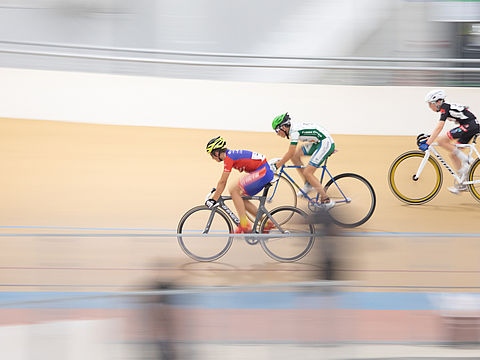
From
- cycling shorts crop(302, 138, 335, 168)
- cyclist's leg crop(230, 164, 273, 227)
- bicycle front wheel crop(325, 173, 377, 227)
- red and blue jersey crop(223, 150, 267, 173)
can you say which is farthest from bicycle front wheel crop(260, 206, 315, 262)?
bicycle front wheel crop(325, 173, 377, 227)

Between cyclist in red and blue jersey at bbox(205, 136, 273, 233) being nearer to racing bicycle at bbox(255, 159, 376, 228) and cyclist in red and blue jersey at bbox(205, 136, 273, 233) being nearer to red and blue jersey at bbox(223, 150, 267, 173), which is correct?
red and blue jersey at bbox(223, 150, 267, 173)

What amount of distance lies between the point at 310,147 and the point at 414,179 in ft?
5.63

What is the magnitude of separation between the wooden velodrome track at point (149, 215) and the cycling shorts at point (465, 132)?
3.46ft

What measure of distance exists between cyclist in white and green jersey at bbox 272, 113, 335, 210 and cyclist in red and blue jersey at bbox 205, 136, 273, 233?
0.41m

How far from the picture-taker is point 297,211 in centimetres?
582

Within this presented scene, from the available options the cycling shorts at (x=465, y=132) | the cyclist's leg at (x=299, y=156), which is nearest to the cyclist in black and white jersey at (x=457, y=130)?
the cycling shorts at (x=465, y=132)

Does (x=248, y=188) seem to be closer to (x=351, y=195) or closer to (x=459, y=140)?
(x=351, y=195)

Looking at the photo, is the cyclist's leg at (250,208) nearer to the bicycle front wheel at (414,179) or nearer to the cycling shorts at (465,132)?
the bicycle front wheel at (414,179)

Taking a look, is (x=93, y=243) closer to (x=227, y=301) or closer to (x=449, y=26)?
(x=227, y=301)

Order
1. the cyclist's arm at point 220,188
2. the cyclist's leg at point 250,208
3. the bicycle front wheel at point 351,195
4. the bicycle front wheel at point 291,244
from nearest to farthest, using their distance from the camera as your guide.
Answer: the bicycle front wheel at point 291,244 → the cyclist's arm at point 220,188 → the cyclist's leg at point 250,208 → the bicycle front wheel at point 351,195

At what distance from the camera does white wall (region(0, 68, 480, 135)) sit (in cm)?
1159

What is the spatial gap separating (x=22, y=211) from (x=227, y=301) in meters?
5.20

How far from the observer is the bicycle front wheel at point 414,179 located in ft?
24.2

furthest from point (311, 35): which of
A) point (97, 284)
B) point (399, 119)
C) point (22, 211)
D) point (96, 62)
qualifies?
point (97, 284)
